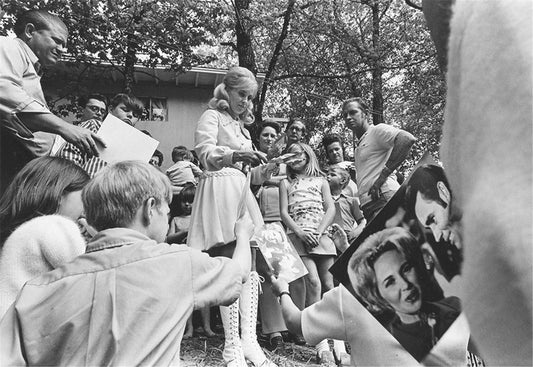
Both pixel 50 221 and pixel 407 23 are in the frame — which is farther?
pixel 407 23

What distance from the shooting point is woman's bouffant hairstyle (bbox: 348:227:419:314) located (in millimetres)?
1191

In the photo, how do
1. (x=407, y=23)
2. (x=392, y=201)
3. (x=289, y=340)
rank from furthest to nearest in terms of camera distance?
(x=407, y=23), (x=289, y=340), (x=392, y=201)

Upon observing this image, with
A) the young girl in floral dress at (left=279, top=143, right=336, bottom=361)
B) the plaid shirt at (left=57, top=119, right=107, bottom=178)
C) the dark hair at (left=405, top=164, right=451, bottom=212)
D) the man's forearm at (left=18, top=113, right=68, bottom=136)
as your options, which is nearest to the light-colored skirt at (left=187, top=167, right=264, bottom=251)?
→ the plaid shirt at (left=57, top=119, right=107, bottom=178)

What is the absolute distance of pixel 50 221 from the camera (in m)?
2.17

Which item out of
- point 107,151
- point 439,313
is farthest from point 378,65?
point 439,313

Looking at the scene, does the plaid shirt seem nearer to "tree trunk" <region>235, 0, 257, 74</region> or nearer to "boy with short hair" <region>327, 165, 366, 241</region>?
"boy with short hair" <region>327, 165, 366, 241</region>

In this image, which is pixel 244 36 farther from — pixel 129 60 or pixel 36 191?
pixel 36 191

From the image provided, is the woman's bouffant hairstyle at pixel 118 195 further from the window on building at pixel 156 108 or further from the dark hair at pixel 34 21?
the window on building at pixel 156 108

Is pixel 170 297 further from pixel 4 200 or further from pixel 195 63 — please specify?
pixel 195 63

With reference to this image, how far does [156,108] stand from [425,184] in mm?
13523

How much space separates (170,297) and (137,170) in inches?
20.5

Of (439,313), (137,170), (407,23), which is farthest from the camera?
(407,23)

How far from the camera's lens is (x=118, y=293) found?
5.79 feet

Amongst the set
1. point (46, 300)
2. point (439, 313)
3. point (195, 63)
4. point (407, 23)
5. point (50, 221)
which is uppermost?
point (407, 23)
